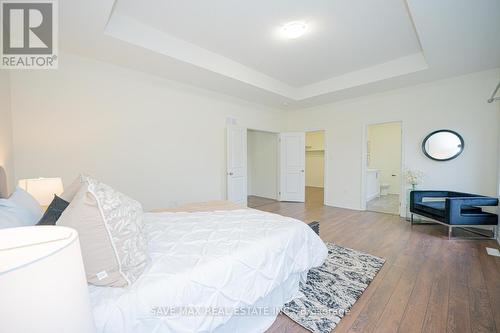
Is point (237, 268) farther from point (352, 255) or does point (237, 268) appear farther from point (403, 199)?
point (403, 199)

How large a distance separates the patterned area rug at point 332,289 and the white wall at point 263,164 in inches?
152

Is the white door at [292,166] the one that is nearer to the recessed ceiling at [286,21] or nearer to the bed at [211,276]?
the recessed ceiling at [286,21]

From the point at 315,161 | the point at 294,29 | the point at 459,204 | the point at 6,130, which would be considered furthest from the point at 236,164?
the point at 315,161

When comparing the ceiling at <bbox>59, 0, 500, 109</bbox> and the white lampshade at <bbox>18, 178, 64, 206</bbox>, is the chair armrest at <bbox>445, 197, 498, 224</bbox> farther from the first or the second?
the white lampshade at <bbox>18, 178, 64, 206</bbox>

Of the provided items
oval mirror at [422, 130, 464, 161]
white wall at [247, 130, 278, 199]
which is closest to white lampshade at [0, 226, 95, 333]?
oval mirror at [422, 130, 464, 161]

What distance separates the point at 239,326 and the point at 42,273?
1.39m

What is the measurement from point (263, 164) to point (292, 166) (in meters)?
1.06

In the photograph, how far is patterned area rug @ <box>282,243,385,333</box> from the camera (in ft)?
5.49

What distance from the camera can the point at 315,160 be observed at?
8688 mm

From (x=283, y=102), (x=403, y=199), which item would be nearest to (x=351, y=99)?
(x=283, y=102)

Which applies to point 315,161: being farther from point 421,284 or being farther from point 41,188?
point 41,188

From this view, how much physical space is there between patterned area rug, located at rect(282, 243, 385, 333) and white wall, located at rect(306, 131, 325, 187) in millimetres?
6002

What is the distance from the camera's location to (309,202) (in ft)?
19.7

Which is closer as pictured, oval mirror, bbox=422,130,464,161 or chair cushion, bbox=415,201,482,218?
chair cushion, bbox=415,201,482,218
